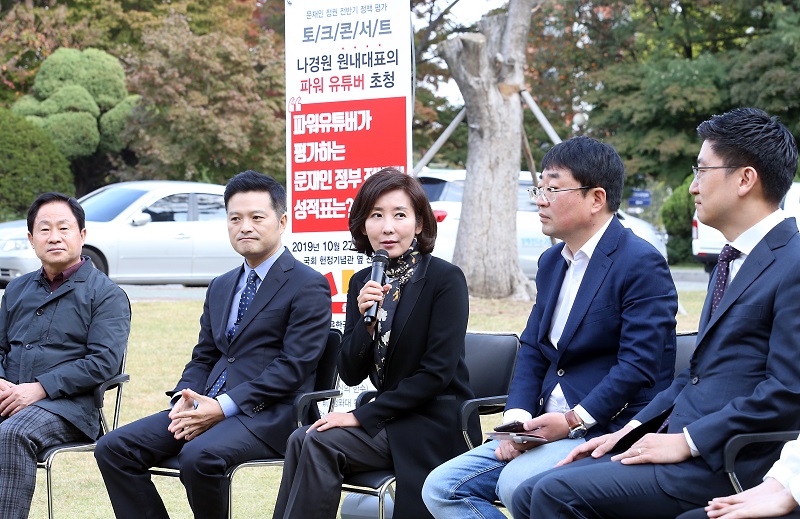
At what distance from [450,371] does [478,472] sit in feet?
1.48

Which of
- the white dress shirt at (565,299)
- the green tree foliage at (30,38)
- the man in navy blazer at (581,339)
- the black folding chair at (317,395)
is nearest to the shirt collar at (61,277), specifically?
the black folding chair at (317,395)

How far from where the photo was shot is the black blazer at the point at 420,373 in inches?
156

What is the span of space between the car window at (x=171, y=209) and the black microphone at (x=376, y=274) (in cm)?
1087

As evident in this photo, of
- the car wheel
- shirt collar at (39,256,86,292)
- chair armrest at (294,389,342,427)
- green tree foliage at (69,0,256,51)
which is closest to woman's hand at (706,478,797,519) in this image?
chair armrest at (294,389,342,427)

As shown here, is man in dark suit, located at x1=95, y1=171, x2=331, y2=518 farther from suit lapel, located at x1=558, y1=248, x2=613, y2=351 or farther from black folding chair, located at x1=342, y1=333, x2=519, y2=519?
suit lapel, located at x1=558, y1=248, x2=613, y2=351

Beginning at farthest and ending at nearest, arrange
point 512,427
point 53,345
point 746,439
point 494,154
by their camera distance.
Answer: point 494,154 → point 53,345 → point 512,427 → point 746,439

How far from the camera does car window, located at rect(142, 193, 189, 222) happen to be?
1427cm

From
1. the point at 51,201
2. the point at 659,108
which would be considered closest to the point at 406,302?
the point at 51,201

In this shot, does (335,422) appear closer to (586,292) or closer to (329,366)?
(329,366)

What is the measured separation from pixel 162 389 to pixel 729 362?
5.80 m

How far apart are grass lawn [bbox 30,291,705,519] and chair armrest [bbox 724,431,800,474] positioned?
296 centimetres

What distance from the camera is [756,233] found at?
10.4ft

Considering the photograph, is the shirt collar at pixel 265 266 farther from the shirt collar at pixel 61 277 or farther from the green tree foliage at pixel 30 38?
the green tree foliage at pixel 30 38

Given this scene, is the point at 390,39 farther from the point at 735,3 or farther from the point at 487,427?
the point at 735,3
